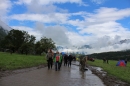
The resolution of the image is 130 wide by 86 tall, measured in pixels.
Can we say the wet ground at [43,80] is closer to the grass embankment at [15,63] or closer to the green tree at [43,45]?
the grass embankment at [15,63]

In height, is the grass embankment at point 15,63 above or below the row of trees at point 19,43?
below

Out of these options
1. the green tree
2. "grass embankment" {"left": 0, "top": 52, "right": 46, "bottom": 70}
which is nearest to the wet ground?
"grass embankment" {"left": 0, "top": 52, "right": 46, "bottom": 70}

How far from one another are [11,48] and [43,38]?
22021mm

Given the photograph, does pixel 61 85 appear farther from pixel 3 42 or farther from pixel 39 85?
pixel 3 42

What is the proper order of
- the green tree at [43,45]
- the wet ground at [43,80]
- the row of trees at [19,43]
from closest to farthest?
the wet ground at [43,80], the row of trees at [19,43], the green tree at [43,45]

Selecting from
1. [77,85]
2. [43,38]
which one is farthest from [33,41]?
[77,85]

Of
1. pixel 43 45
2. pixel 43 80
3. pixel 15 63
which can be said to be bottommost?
pixel 43 80

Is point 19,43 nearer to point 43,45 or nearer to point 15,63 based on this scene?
point 43,45

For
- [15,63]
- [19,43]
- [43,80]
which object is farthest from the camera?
[19,43]

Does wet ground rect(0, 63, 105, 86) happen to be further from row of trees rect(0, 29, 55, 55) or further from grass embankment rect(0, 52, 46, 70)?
row of trees rect(0, 29, 55, 55)

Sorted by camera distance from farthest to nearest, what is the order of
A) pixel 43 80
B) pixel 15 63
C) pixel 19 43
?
1. pixel 19 43
2. pixel 15 63
3. pixel 43 80

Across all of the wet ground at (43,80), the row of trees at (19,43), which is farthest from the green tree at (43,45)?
the wet ground at (43,80)

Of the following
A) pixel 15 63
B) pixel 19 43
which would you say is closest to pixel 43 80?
pixel 15 63

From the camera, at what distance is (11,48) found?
101m
